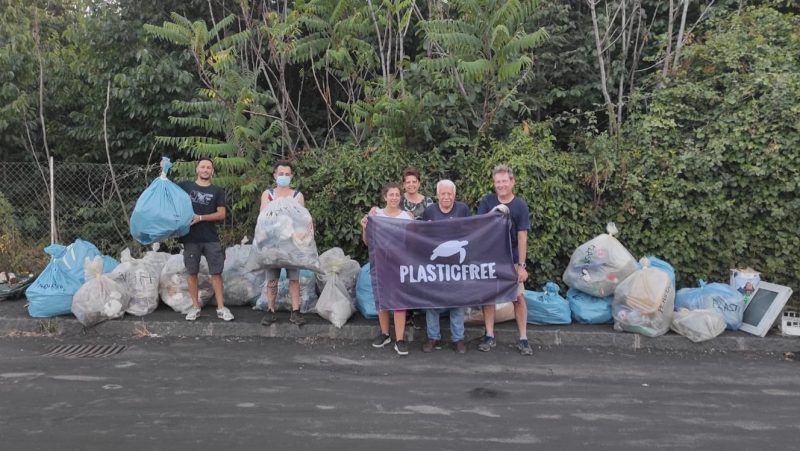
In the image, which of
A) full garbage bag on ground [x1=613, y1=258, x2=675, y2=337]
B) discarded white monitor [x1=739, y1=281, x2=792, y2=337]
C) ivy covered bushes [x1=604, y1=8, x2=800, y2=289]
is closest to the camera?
full garbage bag on ground [x1=613, y1=258, x2=675, y2=337]

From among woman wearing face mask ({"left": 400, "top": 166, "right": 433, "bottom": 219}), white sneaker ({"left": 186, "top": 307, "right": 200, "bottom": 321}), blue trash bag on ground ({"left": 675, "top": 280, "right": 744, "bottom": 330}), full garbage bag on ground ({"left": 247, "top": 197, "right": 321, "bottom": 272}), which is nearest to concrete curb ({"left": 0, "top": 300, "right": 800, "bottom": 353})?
white sneaker ({"left": 186, "top": 307, "right": 200, "bottom": 321})

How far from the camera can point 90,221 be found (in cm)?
907

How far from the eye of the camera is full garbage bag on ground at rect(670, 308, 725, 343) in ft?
18.7

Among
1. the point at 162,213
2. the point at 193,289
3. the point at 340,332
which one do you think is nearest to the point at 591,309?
the point at 340,332

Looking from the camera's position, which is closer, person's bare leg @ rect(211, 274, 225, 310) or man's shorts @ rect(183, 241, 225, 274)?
man's shorts @ rect(183, 241, 225, 274)

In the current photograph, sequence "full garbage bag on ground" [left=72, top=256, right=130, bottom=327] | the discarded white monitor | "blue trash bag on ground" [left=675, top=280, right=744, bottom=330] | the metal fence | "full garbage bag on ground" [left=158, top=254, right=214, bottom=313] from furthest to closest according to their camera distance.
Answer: the metal fence → "full garbage bag on ground" [left=158, top=254, right=214, bottom=313] → "full garbage bag on ground" [left=72, top=256, right=130, bottom=327] → "blue trash bag on ground" [left=675, top=280, right=744, bottom=330] → the discarded white monitor

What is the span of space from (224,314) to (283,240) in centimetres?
127

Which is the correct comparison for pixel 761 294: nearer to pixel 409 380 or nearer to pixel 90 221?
pixel 409 380

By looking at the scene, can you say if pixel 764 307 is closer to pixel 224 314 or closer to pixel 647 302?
pixel 647 302

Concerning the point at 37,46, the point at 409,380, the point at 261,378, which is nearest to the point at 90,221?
the point at 37,46

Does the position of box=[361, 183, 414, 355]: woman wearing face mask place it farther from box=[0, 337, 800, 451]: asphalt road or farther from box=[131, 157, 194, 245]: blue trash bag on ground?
box=[131, 157, 194, 245]: blue trash bag on ground

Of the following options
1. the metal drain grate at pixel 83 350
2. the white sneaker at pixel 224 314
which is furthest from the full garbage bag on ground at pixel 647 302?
the metal drain grate at pixel 83 350

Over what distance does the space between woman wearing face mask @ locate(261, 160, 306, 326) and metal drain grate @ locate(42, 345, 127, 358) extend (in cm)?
149

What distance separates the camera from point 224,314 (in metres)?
6.25
